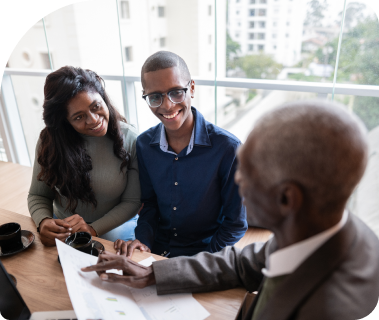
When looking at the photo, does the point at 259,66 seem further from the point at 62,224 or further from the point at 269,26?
the point at 62,224

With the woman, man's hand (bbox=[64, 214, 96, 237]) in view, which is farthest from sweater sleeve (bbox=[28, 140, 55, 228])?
man's hand (bbox=[64, 214, 96, 237])

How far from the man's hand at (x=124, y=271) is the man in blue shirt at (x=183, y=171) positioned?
48cm

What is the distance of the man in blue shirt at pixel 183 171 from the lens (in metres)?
1.44

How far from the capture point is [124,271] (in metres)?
1.00

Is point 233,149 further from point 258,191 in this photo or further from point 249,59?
point 249,59

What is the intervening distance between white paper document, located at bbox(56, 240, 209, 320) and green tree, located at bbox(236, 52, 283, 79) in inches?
71.2

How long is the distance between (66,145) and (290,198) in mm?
1356

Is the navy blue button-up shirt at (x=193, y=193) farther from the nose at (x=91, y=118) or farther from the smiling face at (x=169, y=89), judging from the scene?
the nose at (x=91, y=118)

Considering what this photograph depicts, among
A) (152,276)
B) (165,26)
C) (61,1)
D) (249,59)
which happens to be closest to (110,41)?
(165,26)

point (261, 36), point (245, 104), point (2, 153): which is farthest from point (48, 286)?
point (2, 153)

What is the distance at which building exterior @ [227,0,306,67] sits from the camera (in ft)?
6.92

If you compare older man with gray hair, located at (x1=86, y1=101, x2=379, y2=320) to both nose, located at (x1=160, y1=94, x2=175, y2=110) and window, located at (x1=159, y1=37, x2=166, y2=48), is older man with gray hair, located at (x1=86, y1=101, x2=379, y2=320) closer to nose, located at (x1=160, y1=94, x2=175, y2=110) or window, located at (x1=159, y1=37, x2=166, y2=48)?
nose, located at (x1=160, y1=94, x2=175, y2=110)

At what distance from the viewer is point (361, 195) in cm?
223

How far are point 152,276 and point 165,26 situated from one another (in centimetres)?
230
